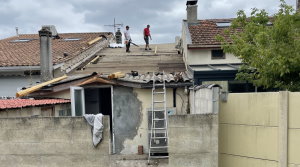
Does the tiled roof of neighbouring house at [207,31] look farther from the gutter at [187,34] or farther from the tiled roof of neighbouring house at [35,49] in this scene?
the tiled roof of neighbouring house at [35,49]

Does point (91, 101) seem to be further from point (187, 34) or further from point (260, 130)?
point (260, 130)

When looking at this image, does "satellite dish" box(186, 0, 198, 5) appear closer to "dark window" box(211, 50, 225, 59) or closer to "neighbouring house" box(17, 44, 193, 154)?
"dark window" box(211, 50, 225, 59)

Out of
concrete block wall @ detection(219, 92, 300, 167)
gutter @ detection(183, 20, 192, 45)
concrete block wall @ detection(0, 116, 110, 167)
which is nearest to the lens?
concrete block wall @ detection(219, 92, 300, 167)

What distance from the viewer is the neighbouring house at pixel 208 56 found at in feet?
39.7

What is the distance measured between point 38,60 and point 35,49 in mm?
2967

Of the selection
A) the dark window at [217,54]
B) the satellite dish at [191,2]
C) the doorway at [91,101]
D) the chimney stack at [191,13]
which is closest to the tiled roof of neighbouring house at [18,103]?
the doorway at [91,101]

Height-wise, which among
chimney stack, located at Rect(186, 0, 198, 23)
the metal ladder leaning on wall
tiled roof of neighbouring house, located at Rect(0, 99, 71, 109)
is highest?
chimney stack, located at Rect(186, 0, 198, 23)

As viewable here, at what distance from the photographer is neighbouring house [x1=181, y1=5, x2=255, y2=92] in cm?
1211

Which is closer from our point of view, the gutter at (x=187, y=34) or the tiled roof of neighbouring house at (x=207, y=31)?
the gutter at (x=187, y=34)

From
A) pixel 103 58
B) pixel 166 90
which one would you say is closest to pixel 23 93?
pixel 166 90

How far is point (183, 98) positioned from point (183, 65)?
16.9ft

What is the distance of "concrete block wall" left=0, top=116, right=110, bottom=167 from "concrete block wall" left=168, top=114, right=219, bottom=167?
1.53 m

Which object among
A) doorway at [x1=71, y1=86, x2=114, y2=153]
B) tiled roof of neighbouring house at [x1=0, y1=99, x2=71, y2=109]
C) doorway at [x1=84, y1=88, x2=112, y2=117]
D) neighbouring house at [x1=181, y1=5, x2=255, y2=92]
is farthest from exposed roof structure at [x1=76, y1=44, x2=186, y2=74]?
tiled roof of neighbouring house at [x1=0, y1=99, x2=71, y2=109]

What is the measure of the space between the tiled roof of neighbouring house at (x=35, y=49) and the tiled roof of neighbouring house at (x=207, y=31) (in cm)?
625
